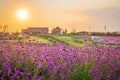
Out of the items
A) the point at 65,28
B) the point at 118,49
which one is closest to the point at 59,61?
the point at 118,49

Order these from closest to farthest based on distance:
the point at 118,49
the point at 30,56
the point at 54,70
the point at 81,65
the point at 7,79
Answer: the point at 54,70, the point at 7,79, the point at 81,65, the point at 30,56, the point at 118,49

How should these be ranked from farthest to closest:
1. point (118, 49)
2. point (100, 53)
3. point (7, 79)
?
point (118, 49), point (100, 53), point (7, 79)

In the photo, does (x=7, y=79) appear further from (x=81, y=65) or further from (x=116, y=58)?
(x=116, y=58)

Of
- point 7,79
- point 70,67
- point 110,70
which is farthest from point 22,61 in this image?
point 110,70

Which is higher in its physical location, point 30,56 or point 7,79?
point 30,56

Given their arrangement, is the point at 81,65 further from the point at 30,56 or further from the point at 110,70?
the point at 30,56

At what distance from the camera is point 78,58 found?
5512mm

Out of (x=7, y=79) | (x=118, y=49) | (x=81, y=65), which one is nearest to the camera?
(x=7, y=79)

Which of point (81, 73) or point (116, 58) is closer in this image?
point (81, 73)

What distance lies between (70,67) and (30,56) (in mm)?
1049

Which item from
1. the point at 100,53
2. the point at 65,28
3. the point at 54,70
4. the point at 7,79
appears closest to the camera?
the point at 54,70

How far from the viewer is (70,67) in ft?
15.6

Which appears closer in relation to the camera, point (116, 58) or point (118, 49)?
point (116, 58)

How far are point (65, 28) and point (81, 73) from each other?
39.6 metres
